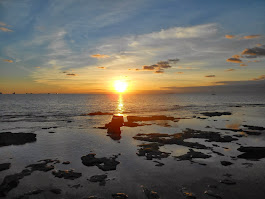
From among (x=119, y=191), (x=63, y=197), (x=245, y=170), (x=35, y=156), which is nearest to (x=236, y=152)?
(x=245, y=170)

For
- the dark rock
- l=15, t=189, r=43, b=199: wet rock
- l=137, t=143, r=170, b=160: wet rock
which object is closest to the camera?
l=15, t=189, r=43, b=199: wet rock

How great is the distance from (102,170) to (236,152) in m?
20.3

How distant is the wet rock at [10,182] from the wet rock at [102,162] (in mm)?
6693

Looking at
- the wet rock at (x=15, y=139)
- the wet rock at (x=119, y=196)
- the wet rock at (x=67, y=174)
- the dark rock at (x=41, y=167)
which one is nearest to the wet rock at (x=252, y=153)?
the wet rock at (x=119, y=196)

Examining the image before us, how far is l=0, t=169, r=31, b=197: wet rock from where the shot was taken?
1594 centimetres

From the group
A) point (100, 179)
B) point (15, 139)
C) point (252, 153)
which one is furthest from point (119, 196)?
point (15, 139)

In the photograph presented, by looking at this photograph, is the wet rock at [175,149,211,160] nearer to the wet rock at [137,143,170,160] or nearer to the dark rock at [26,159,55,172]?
the wet rock at [137,143,170,160]

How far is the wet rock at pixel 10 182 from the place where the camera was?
15.9 meters

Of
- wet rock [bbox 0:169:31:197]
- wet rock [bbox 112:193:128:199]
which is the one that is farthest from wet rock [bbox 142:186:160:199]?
wet rock [bbox 0:169:31:197]

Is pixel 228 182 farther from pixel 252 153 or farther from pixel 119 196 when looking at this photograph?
pixel 252 153

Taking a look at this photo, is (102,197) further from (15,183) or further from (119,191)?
(15,183)

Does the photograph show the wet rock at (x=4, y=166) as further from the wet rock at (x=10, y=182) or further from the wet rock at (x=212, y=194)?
the wet rock at (x=212, y=194)

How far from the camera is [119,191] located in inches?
634

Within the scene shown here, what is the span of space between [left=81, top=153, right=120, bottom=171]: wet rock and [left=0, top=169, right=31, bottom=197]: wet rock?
22.0 feet
